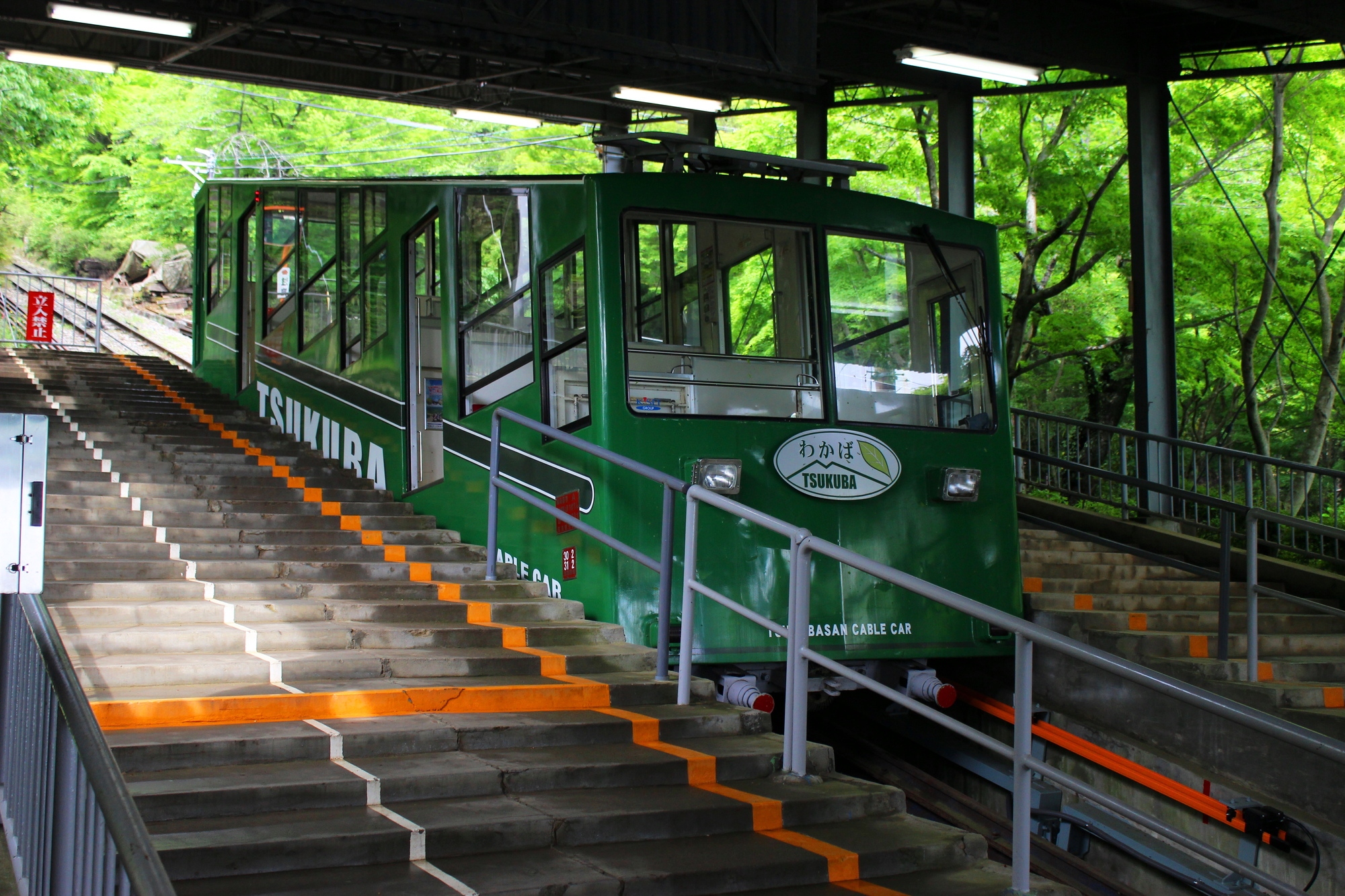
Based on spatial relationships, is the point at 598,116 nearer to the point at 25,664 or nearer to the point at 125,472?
the point at 125,472

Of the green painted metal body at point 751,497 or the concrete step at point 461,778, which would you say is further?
the green painted metal body at point 751,497

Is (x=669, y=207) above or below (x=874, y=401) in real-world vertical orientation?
above

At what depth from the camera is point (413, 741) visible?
193 inches

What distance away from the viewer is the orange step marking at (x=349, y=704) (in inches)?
190

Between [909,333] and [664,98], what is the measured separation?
6865mm

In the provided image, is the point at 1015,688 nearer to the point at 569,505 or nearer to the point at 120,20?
the point at 569,505

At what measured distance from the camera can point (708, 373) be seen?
700 centimetres

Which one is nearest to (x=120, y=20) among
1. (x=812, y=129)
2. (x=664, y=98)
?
(x=664, y=98)

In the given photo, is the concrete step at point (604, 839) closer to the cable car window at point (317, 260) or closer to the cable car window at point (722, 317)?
the cable car window at point (722, 317)

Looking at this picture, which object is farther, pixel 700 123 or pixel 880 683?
pixel 700 123

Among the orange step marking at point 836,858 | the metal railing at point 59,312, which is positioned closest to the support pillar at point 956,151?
the orange step marking at point 836,858

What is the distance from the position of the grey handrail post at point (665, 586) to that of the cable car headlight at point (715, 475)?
419 mm

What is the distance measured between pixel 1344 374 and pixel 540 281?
18664mm

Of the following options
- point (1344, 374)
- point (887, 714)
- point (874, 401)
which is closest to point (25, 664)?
point (874, 401)
